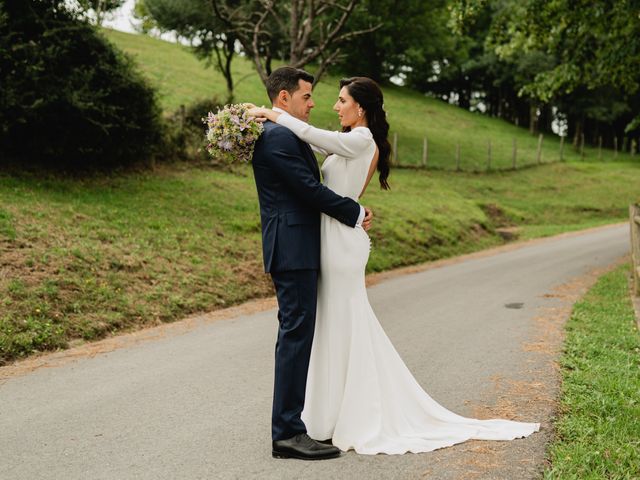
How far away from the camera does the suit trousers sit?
4438 mm

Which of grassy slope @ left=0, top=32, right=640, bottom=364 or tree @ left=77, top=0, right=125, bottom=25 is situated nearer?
grassy slope @ left=0, top=32, right=640, bottom=364

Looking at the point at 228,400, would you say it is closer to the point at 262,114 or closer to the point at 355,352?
the point at 355,352

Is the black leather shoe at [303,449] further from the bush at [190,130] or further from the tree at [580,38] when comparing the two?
the bush at [190,130]

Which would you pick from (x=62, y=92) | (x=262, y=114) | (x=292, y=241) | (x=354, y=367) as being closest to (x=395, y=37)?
(x=62, y=92)

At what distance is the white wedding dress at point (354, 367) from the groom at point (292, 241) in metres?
0.17

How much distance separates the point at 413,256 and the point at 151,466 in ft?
43.8

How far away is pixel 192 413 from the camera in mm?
5434

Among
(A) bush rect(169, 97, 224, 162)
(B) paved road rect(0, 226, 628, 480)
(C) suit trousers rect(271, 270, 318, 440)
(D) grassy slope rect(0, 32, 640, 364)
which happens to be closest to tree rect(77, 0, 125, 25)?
(D) grassy slope rect(0, 32, 640, 364)

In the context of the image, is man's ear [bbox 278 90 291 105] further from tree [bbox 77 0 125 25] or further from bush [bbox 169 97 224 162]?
bush [bbox 169 97 224 162]

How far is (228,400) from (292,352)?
1.63 metres

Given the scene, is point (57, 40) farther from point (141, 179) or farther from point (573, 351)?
point (573, 351)

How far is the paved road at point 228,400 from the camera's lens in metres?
4.26

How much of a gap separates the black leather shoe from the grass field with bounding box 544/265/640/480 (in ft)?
4.56

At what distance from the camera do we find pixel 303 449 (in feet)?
14.4
